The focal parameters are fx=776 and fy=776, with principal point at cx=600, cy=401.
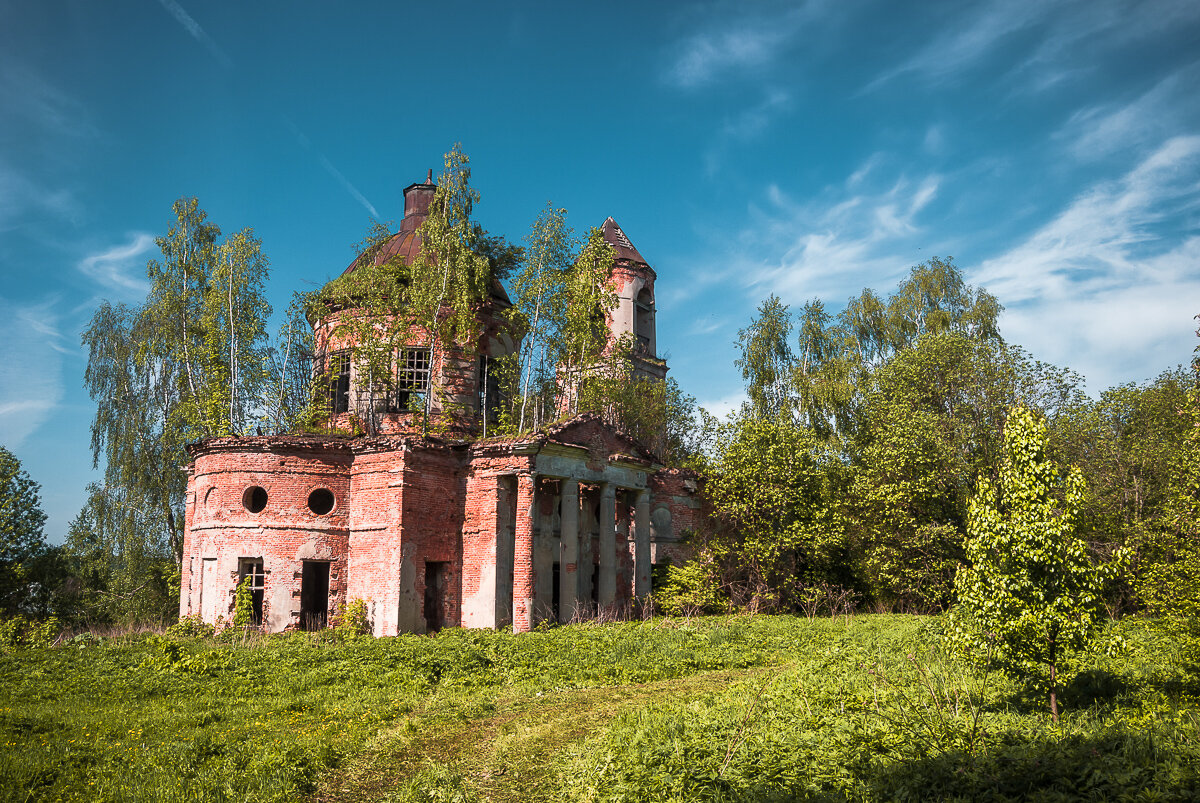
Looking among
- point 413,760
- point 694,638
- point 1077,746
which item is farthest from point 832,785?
point 694,638

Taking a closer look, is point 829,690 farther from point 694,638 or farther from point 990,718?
point 694,638

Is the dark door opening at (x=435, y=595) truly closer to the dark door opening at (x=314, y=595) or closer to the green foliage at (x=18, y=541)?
the dark door opening at (x=314, y=595)

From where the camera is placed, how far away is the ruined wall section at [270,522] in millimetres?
20750

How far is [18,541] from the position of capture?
2800cm

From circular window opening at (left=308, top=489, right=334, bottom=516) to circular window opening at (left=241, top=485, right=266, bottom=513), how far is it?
1.33m

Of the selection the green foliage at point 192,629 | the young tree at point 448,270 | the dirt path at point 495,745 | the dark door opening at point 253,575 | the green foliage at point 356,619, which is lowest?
the dirt path at point 495,745

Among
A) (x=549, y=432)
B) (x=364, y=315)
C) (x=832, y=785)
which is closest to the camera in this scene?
(x=832, y=785)

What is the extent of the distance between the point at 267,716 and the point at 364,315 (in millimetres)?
15097

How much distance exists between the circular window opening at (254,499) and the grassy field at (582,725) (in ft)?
17.0

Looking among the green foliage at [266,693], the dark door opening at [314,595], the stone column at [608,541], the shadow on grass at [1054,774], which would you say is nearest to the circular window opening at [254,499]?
the dark door opening at [314,595]

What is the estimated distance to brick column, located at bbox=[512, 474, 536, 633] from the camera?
67.3 ft

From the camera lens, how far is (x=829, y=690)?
1105cm

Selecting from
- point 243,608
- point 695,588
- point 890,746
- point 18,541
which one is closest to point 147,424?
point 18,541

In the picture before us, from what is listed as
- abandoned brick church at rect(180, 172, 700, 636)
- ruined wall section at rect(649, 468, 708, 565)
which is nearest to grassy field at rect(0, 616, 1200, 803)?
abandoned brick church at rect(180, 172, 700, 636)
